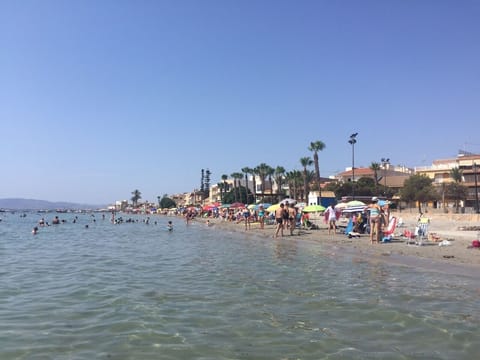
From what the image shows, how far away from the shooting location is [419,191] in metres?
51.0

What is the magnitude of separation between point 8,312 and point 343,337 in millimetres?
5960

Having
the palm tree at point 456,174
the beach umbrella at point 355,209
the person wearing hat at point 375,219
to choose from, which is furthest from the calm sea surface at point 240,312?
the palm tree at point 456,174

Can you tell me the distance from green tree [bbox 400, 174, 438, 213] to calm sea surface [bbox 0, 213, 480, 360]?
138 feet

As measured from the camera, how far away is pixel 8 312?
750 centimetres

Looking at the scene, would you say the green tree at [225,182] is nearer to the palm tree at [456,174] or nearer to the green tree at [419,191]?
the palm tree at [456,174]

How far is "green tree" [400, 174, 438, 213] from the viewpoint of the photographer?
50.7m

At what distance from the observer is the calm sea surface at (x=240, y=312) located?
17.9 feet

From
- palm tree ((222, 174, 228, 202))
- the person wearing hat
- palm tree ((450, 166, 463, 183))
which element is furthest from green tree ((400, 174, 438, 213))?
palm tree ((222, 174, 228, 202))

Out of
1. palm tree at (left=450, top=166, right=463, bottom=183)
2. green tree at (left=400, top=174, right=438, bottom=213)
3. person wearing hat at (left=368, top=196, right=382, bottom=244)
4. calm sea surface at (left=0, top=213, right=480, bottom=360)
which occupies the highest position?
palm tree at (left=450, top=166, right=463, bottom=183)

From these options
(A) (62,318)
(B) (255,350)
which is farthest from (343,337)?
(A) (62,318)

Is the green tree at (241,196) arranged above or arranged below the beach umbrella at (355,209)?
above

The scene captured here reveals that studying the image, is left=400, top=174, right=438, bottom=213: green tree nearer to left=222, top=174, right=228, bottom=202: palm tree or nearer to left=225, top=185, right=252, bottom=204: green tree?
left=225, top=185, right=252, bottom=204: green tree

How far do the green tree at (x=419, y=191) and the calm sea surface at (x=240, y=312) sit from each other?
42130mm

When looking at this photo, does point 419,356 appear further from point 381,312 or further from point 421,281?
point 421,281
